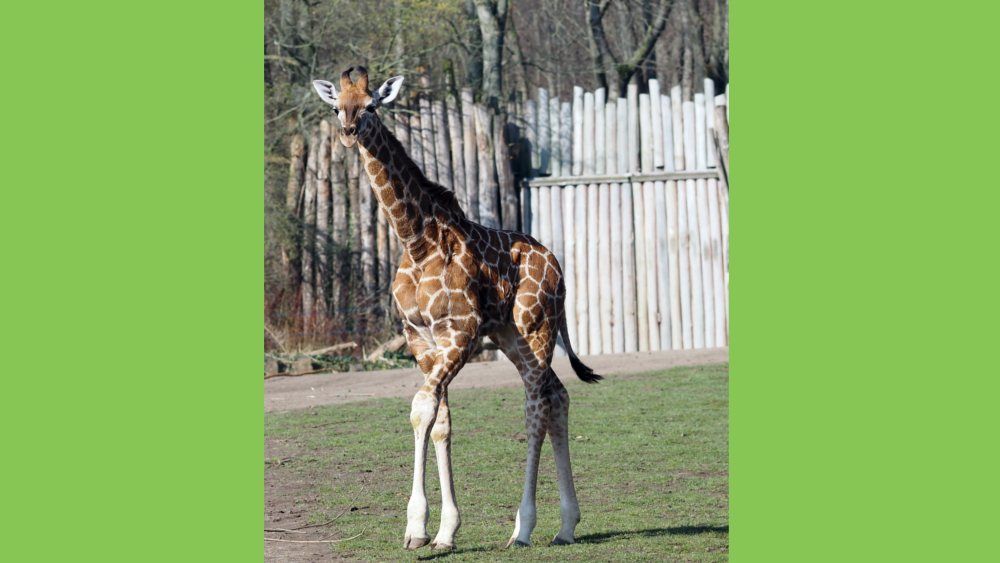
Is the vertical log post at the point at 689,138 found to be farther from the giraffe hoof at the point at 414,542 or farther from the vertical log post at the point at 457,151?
the giraffe hoof at the point at 414,542

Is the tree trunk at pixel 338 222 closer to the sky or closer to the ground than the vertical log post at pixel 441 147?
closer to the ground

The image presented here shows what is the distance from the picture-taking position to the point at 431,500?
777cm

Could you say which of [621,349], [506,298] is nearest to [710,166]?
[621,349]

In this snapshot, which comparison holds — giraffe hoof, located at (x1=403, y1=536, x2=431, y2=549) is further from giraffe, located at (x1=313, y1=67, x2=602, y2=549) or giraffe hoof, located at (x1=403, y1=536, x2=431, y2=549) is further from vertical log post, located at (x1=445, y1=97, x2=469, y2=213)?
vertical log post, located at (x1=445, y1=97, x2=469, y2=213)

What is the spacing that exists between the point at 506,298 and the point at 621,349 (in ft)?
23.3

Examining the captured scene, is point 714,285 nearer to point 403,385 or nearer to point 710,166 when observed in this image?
point 710,166

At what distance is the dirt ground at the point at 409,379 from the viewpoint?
39.2 ft

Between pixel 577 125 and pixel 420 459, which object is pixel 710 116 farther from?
pixel 420 459

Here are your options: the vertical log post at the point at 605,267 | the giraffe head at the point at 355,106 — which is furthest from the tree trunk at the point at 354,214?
the giraffe head at the point at 355,106

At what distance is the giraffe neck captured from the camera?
5609 mm

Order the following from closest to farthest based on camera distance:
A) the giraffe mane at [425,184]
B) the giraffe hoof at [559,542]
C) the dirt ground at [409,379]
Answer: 1. the giraffe mane at [425,184]
2. the giraffe hoof at [559,542]
3. the dirt ground at [409,379]

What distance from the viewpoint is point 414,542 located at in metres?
5.70

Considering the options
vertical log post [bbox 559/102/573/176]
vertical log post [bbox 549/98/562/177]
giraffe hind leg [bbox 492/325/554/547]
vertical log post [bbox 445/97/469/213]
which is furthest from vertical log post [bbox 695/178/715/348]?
giraffe hind leg [bbox 492/325/554/547]

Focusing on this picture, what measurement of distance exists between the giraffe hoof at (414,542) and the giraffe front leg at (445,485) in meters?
0.06
